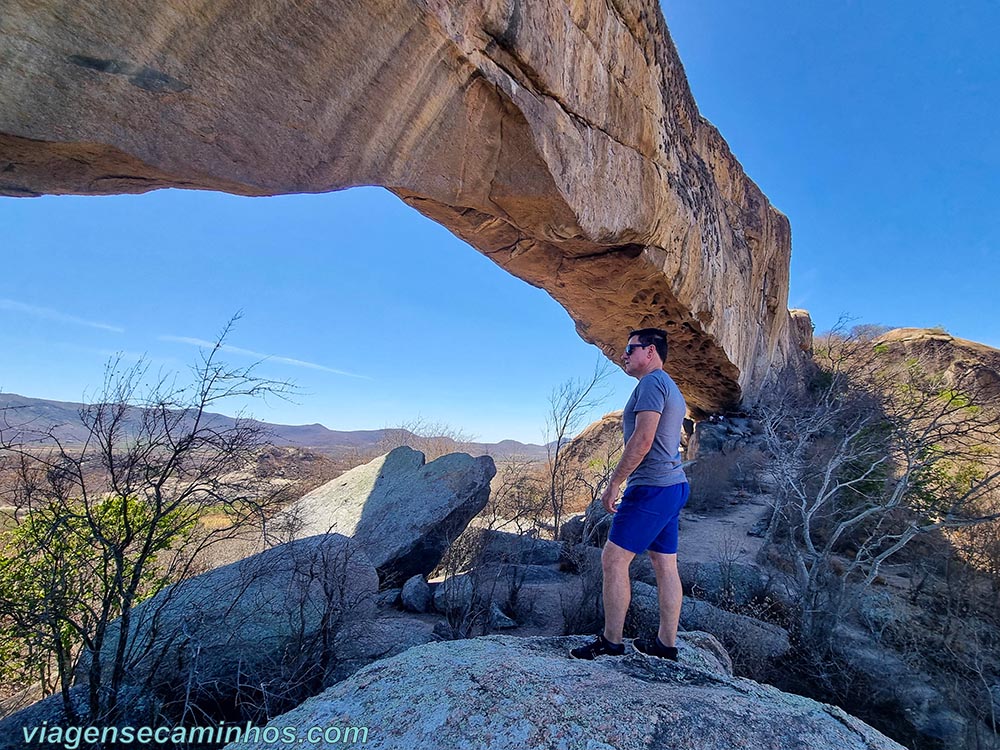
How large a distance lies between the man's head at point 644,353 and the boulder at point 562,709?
53.3 inches

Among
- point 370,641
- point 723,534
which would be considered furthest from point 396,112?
point 723,534

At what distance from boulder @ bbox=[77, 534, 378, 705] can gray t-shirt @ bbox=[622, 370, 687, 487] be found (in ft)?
6.27

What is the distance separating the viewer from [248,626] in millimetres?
2584

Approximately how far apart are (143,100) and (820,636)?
5.77 metres

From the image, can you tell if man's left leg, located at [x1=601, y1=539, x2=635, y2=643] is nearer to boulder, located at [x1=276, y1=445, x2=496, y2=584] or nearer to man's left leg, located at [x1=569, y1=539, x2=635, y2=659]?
man's left leg, located at [x1=569, y1=539, x2=635, y2=659]

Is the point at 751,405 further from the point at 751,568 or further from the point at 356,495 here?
the point at 356,495

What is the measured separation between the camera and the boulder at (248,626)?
221 cm

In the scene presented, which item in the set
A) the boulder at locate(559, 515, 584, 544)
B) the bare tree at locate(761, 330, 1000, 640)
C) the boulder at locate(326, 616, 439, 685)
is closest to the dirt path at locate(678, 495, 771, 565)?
the bare tree at locate(761, 330, 1000, 640)

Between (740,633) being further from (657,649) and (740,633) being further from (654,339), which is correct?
(654,339)

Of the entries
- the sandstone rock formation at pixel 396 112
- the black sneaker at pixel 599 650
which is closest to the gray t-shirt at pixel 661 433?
the black sneaker at pixel 599 650

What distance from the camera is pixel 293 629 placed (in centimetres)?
253

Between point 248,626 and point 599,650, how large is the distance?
6.67 ft

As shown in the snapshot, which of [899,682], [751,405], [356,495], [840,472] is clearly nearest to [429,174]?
[356,495]

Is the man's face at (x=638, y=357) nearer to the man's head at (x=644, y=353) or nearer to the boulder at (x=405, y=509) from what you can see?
the man's head at (x=644, y=353)
